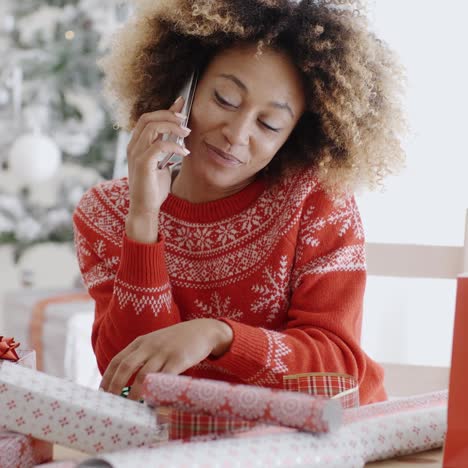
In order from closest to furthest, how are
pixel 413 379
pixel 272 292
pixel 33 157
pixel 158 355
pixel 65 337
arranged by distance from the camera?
pixel 158 355, pixel 272 292, pixel 413 379, pixel 65 337, pixel 33 157

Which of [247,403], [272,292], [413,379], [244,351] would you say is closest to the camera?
[247,403]

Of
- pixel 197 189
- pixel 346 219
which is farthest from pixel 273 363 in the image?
pixel 197 189

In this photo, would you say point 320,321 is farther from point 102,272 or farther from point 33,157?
point 33,157

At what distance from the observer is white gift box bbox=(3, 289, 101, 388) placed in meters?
2.88

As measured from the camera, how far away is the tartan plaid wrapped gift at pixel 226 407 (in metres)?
0.72

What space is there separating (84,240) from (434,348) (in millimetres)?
1685

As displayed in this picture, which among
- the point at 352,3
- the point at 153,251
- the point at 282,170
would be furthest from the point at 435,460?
the point at 352,3

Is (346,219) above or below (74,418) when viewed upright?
above

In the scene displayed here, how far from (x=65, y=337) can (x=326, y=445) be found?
7.49 ft

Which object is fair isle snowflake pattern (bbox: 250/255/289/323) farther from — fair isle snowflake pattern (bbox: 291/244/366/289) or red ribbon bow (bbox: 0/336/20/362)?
red ribbon bow (bbox: 0/336/20/362)

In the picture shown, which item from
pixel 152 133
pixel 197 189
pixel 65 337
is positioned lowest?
pixel 65 337

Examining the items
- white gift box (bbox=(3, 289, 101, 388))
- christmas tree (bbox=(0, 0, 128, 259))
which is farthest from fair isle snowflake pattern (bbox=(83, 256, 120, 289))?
christmas tree (bbox=(0, 0, 128, 259))

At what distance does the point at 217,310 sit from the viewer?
Answer: 139 cm

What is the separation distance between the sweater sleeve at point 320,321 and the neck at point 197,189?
16cm
